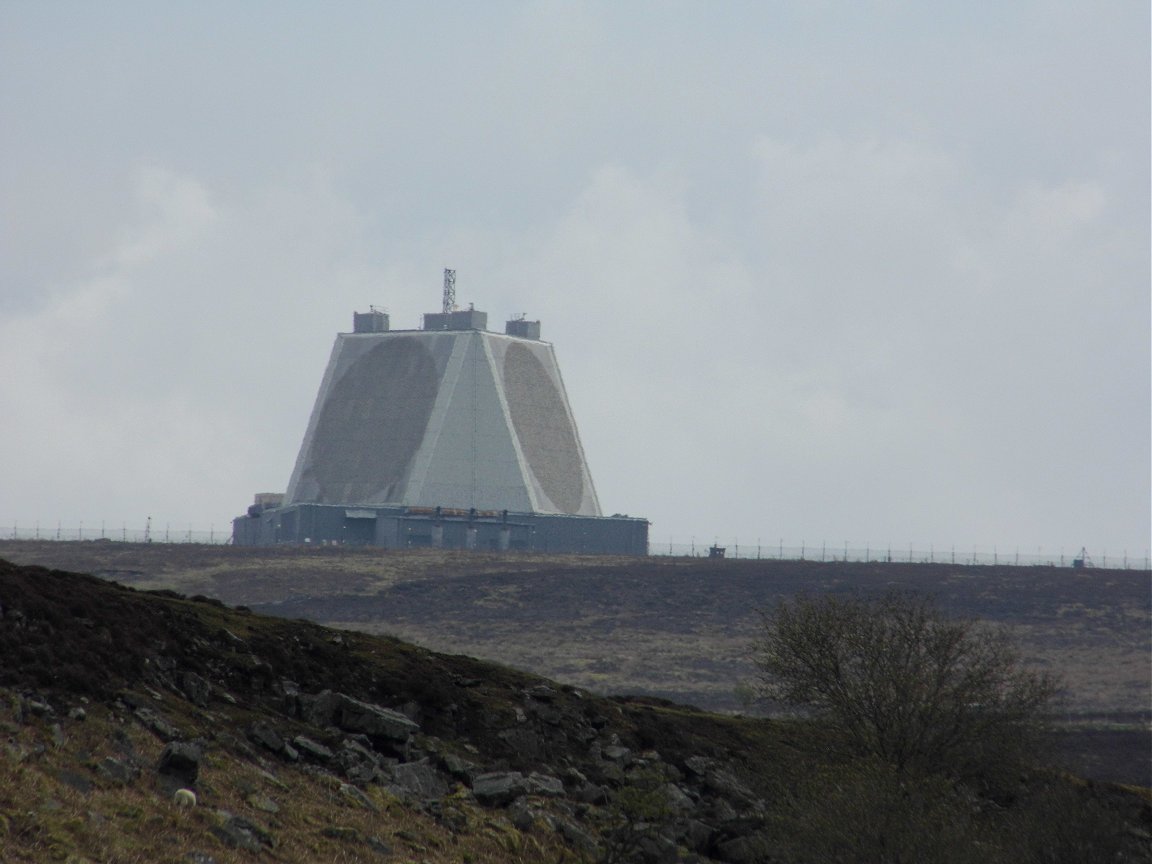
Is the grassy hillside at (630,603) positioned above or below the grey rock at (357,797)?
above

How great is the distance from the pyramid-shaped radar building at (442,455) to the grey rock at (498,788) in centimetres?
8547

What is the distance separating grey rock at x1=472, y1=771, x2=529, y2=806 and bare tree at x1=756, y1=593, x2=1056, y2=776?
9.86m

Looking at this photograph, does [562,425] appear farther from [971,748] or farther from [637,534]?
[971,748]

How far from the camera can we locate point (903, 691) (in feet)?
133

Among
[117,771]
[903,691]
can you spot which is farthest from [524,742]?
[117,771]

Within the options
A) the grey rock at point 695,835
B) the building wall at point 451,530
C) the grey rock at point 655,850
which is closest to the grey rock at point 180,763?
the grey rock at point 655,850

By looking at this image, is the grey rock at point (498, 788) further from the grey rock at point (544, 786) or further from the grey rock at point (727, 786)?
the grey rock at point (727, 786)

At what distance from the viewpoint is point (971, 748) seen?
41094 mm

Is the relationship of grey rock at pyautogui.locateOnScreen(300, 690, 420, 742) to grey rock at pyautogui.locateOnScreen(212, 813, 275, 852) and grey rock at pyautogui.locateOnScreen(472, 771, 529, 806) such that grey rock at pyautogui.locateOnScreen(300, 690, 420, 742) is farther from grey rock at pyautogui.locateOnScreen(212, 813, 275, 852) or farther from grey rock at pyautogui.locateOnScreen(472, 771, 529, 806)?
grey rock at pyautogui.locateOnScreen(212, 813, 275, 852)

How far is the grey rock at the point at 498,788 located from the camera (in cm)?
3269

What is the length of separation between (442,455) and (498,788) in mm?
91340

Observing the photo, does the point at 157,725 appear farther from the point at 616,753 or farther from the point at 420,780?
the point at 616,753

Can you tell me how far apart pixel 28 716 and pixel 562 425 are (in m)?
107

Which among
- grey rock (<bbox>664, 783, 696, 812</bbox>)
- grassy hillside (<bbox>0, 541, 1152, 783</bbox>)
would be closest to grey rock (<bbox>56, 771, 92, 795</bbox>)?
grey rock (<bbox>664, 783, 696, 812</bbox>)
